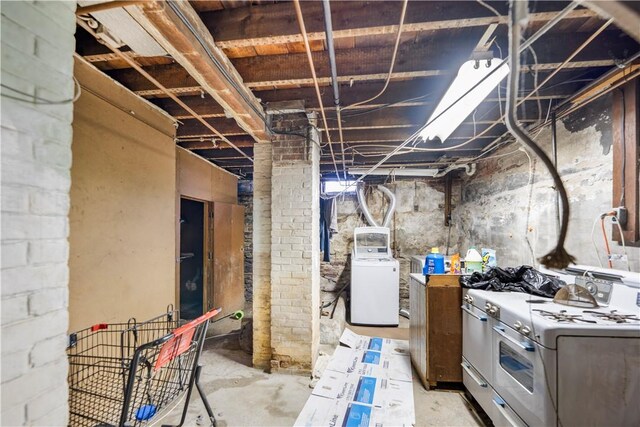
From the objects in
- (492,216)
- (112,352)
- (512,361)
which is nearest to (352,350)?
(512,361)

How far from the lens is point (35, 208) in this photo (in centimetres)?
77

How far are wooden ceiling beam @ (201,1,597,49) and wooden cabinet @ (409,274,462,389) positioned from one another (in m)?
1.82

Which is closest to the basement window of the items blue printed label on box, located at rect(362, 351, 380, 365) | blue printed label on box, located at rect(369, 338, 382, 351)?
blue printed label on box, located at rect(369, 338, 382, 351)

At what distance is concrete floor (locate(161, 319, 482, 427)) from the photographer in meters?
1.95

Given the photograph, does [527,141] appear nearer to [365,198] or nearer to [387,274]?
[387,274]

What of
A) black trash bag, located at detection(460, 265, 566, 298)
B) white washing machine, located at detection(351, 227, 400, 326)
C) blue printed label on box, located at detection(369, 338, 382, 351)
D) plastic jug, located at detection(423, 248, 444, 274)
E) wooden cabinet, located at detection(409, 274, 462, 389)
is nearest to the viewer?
black trash bag, located at detection(460, 265, 566, 298)

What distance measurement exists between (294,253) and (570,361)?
6.41 ft

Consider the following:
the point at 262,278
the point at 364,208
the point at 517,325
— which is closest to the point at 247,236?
the point at 364,208

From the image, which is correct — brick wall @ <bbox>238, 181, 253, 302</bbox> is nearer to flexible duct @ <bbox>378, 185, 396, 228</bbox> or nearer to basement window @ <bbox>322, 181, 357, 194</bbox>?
basement window @ <bbox>322, 181, 357, 194</bbox>

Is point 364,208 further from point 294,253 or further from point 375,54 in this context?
point 375,54

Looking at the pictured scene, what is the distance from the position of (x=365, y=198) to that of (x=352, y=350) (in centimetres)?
277

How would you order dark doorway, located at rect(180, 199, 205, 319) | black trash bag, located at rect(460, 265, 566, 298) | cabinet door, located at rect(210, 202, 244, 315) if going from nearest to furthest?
black trash bag, located at rect(460, 265, 566, 298)
cabinet door, located at rect(210, 202, 244, 315)
dark doorway, located at rect(180, 199, 205, 319)

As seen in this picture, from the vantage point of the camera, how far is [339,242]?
5125 mm

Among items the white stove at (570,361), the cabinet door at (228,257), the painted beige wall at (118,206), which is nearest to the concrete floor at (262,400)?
the white stove at (570,361)
